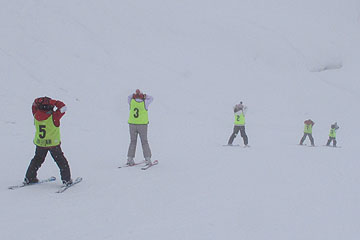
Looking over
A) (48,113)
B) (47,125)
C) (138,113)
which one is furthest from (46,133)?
(138,113)

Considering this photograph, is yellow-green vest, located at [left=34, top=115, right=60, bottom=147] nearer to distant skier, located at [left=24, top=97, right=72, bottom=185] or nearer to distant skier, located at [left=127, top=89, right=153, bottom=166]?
distant skier, located at [left=24, top=97, right=72, bottom=185]

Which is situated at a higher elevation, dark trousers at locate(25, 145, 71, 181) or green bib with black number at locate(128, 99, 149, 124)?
green bib with black number at locate(128, 99, 149, 124)

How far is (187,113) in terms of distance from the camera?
1988 centimetres

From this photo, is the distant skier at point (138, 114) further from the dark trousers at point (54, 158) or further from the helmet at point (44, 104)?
the helmet at point (44, 104)

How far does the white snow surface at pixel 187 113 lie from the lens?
4629 millimetres

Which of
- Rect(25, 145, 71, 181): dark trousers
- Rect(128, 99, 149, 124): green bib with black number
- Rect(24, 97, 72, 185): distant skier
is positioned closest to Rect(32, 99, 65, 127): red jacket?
Rect(24, 97, 72, 185): distant skier

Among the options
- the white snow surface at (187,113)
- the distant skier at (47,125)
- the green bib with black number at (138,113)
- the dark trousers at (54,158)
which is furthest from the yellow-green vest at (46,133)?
the green bib with black number at (138,113)

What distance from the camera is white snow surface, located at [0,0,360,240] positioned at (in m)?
4.63

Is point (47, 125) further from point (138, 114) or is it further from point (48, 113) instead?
point (138, 114)

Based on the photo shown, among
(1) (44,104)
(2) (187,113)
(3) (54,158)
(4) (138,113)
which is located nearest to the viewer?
(1) (44,104)

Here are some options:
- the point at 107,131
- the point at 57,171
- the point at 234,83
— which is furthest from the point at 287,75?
the point at 57,171

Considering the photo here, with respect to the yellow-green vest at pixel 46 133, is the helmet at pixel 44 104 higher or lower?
higher

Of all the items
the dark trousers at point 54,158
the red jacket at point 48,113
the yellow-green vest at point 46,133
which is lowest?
the dark trousers at point 54,158

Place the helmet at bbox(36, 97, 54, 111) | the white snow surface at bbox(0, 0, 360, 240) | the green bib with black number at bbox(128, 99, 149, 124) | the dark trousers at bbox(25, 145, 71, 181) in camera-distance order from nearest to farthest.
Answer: the white snow surface at bbox(0, 0, 360, 240), the helmet at bbox(36, 97, 54, 111), the dark trousers at bbox(25, 145, 71, 181), the green bib with black number at bbox(128, 99, 149, 124)
